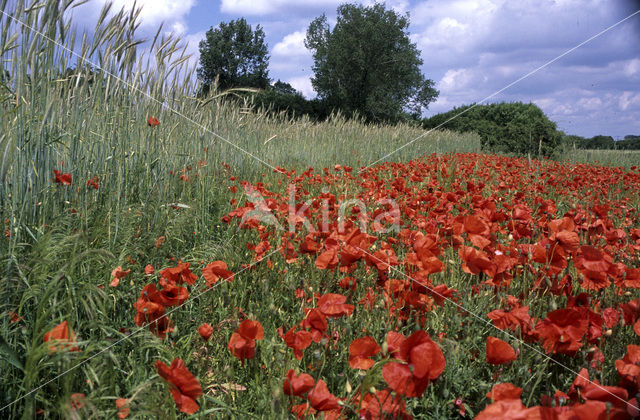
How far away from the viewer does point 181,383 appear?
0.92 metres

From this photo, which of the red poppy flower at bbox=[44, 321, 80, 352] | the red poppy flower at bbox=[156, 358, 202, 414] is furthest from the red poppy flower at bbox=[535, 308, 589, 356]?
the red poppy flower at bbox=[44, 321, 80, 352]

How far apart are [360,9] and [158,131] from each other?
28779 mm

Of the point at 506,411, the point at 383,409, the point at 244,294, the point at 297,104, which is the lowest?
the point at 244,294

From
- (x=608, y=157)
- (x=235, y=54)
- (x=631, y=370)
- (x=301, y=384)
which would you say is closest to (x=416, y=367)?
(x=301, y=384)

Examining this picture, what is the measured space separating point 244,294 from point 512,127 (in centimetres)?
1556

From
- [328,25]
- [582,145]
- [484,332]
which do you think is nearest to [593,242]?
[484,332]

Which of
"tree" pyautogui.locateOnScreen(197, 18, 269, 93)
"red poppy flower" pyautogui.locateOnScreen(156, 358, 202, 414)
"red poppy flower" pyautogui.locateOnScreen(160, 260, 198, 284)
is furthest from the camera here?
"tree" pyautogui.locateOnScreen(197, 18, 269, 93)

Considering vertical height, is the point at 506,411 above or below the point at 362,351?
above

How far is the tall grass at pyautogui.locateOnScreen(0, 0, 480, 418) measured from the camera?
4.05 ft

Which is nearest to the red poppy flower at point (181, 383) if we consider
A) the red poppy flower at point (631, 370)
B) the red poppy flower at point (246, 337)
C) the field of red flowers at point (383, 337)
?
the field of red flowers at point (383, 337)

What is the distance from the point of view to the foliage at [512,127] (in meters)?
13.9

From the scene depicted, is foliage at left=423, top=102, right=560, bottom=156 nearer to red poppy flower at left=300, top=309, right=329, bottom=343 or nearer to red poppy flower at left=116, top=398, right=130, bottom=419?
red poppy flower at left=300, top=309, right=329, bottom=343

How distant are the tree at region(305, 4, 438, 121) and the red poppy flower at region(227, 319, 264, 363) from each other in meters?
26.5

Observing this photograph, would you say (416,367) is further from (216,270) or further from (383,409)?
(216,270)
